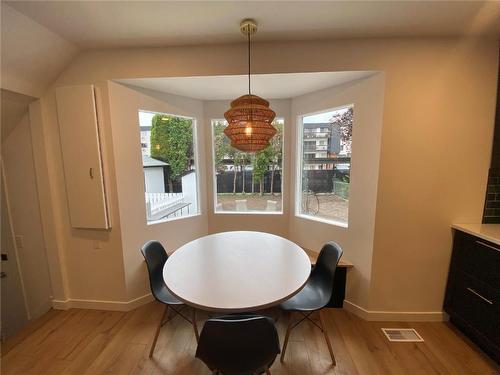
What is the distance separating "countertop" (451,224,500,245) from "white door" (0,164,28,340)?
442cm

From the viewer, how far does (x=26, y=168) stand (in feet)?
6.88

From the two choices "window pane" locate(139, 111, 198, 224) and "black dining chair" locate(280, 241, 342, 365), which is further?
"window pane" locate(139, 111, 198, 224)

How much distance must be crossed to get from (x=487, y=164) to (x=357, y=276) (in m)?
1.55

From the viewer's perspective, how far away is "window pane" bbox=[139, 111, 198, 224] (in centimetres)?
244

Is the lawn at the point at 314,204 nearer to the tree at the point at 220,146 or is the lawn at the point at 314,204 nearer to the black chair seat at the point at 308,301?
the tree at the point at 220,146

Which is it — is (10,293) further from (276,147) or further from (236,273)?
(276,147)

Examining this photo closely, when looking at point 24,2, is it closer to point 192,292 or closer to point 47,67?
point 47,67

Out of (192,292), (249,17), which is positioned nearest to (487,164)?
(249,17)

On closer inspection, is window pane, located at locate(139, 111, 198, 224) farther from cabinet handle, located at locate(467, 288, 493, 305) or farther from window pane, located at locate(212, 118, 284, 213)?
cabinet handle, located at locate(467, 288, 493, 305)

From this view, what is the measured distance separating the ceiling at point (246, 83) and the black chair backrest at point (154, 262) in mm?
1579

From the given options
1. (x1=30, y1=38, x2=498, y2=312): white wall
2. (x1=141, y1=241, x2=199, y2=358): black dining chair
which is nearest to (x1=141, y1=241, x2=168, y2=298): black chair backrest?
(x1=141, y1=241, x2=199, y2=358): black dining chair

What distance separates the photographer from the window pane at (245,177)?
284 cm

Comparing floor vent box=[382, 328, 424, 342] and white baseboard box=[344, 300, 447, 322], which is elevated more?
white baseboard box=[344, 300, 447, 322]

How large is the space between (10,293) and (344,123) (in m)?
4.15
